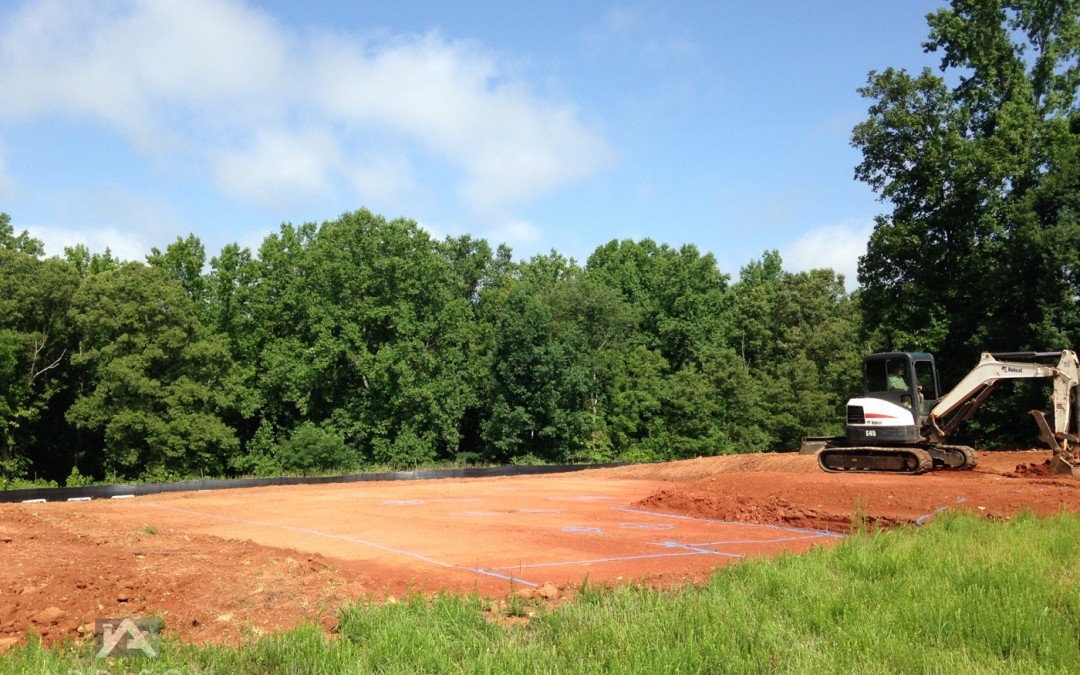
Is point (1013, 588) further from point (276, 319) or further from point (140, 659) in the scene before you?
point (276, 319)

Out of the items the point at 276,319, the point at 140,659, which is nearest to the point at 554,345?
the point at 276,319

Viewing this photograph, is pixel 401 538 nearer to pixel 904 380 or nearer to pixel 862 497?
pixel 862 497

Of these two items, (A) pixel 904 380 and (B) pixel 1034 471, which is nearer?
(B) pixel 1034 471

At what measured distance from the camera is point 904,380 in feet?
69.8

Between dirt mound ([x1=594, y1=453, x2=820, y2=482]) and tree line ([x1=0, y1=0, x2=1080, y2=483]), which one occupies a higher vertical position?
tree line ([x1=0, y1=0, x2=1080, y2=483])

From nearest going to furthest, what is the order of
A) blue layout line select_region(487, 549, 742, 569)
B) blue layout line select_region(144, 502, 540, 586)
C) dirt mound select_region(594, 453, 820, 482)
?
blue layout line select_region(144, 502, 540, 586)
blue layout line select_region(487, 549, 742, 569)
dirt mound select_region(594, 453, 820, 482)

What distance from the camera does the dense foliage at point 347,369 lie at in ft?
144

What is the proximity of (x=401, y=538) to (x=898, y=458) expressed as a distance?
1374 cm

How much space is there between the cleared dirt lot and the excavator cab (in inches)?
80.8

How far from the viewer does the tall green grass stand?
5938mm

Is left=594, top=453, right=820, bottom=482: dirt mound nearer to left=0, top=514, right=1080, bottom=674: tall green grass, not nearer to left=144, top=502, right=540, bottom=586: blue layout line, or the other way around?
left=144, top=502, right=540, bottom=586: blue layout line

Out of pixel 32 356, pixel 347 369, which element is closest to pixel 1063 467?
pixel 347 369

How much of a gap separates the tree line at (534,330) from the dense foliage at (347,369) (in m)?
0.15

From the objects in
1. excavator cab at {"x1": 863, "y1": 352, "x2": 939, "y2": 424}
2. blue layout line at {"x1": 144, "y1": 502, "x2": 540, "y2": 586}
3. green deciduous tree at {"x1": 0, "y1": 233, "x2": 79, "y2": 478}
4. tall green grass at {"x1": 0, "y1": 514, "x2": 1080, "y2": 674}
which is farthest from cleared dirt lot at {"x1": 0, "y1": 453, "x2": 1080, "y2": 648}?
green deciduous tree at {"x1": 0, "y1": 233, "x2": 79, "y2": 478}
